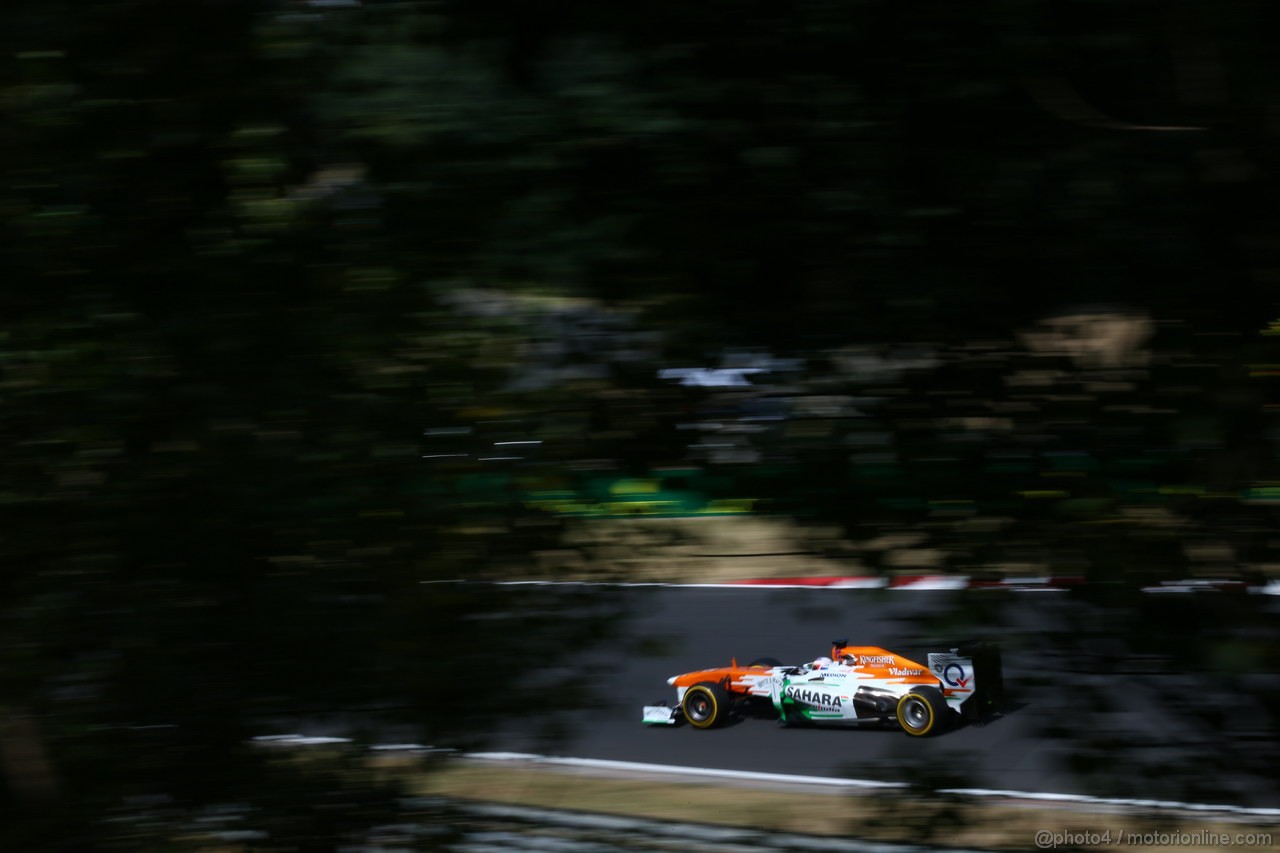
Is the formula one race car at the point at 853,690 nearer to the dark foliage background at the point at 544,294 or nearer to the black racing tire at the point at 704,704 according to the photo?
the black racing tire at the point at 704,704

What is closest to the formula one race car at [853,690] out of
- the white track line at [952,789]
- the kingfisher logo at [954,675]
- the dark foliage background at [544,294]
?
the kingfisher logo at [954,675]

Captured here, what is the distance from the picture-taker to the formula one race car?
265cm

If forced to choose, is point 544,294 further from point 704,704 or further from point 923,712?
point 704,704

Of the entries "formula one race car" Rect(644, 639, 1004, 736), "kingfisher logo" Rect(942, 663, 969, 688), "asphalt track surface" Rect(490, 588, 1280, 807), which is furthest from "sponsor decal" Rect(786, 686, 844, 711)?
"kingfisher logo" Rect(942, 663, 969, 688)

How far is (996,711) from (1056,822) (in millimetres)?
336

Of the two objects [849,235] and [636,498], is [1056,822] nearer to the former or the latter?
[636,498]

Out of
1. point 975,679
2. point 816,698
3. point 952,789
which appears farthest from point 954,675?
point 816,698

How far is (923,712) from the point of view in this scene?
9.09 ft

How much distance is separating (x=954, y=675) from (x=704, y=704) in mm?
1094

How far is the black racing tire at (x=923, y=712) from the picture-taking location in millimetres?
2689

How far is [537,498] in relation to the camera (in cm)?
268

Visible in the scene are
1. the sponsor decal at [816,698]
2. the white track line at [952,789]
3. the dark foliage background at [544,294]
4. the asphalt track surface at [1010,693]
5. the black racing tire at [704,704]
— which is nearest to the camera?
the dark foliage background at [544,294]

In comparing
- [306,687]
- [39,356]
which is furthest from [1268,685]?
[39,356]

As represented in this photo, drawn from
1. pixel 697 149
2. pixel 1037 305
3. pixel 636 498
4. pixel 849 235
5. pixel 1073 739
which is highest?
pixel 697 149
